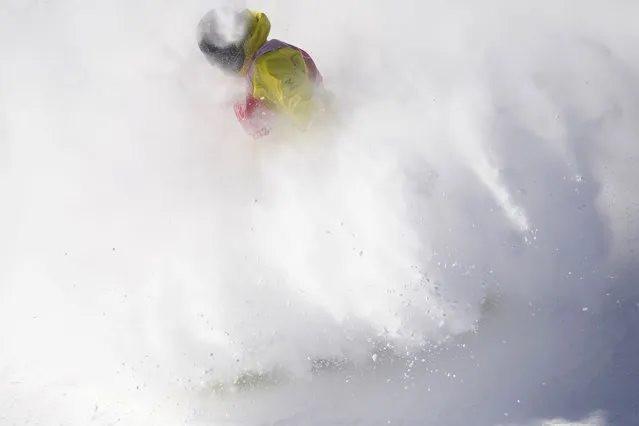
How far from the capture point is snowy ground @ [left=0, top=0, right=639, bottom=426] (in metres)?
2.85

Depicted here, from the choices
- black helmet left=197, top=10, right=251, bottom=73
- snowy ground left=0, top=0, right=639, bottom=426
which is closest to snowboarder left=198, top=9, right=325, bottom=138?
black helmet left=197, top=10, right=251, bottom=73

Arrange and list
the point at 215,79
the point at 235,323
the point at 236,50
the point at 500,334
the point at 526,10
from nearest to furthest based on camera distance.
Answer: the point at 236,50, the point at 500,334, the point at 235,323, the point at 215,79, the point at 526,10

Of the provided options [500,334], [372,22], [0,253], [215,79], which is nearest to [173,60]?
[215,79]

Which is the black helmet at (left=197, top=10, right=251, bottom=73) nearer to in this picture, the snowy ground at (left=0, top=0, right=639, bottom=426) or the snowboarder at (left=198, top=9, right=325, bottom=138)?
the snowboarder at (left=198, top=9, right=325, bottom=138)

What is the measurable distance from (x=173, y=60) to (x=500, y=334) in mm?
2378

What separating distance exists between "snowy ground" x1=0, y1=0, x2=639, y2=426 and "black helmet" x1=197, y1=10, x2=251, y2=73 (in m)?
0.55

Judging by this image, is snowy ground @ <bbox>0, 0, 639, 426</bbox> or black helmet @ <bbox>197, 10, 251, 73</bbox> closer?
black helmet @ <bbox>197, 10, 251, 73</bbox>

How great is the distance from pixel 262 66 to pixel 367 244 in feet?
3.29

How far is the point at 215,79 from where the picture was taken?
11.3ft

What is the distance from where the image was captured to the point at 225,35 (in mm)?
2633

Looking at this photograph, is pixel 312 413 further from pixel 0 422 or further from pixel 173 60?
pixel 173 60

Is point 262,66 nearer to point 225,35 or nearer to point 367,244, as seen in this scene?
point 225,35

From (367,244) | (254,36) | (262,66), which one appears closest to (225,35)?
(254,36)

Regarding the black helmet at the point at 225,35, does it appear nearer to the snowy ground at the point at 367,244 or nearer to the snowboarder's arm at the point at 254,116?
the snowboarder's arm at the point at 254,116
